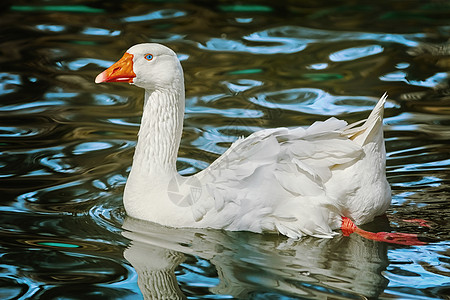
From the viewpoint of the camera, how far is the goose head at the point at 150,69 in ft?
18.1

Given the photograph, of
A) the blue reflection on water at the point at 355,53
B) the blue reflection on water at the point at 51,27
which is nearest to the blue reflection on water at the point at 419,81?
the blue reflection on water at the point at 355,53

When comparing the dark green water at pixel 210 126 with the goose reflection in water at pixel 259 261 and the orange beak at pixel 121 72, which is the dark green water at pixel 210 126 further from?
the orange beak at pixel 121 72

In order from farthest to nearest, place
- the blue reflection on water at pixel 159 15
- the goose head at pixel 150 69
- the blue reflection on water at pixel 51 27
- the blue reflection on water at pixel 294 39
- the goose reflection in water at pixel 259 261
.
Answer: the blue reflection on water at pixel 159 15 < the blue reflection on water at pixel 51 27 < the blue reflection on water at pixel 294 39 < the goose head at pixel 150 69 < the goose reflection in water at pixel 259 261

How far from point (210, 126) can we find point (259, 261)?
3.05 metres

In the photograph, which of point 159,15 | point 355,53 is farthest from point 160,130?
point 159,15

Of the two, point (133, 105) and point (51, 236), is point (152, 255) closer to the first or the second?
point (51, 236)

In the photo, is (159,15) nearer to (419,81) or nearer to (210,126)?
(210,126)

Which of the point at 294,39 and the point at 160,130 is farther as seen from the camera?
the point at 294,39

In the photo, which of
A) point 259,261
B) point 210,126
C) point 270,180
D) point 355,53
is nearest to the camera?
point 259,261

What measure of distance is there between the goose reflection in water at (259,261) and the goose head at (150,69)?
1.04 meters

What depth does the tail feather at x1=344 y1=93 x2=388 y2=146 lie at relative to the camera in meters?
5.27

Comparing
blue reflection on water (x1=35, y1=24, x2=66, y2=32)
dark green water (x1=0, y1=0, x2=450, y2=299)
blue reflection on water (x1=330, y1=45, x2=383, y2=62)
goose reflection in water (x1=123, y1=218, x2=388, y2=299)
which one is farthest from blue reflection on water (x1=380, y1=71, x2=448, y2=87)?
blue reflection on water (x1=35, y1=24, x2=66, y2=32)

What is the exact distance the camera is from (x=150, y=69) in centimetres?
550

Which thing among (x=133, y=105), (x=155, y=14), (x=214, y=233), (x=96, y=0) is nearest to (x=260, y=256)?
(x=214, y=233)
